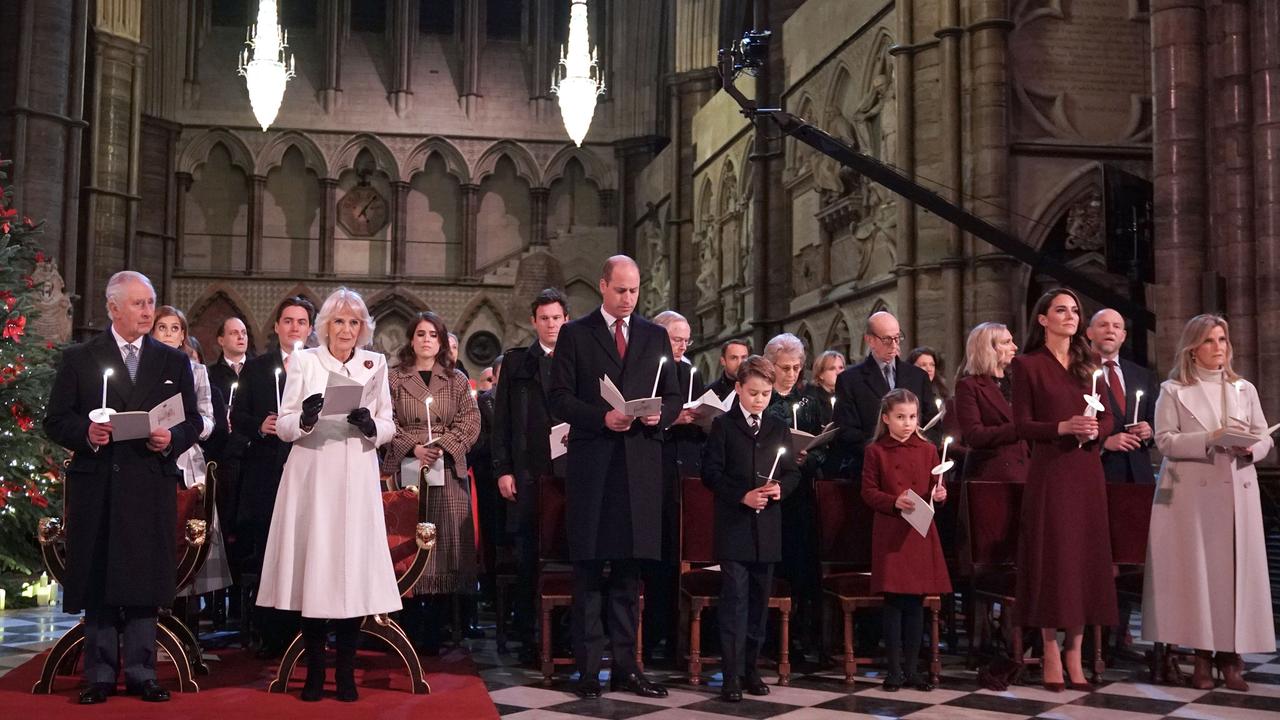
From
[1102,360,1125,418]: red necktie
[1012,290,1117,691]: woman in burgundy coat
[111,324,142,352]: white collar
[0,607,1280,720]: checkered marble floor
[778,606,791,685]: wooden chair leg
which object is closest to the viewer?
[0,607,1280,720]: checkered marble floor

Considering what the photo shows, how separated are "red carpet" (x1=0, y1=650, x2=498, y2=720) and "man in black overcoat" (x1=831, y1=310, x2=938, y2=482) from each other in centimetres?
233

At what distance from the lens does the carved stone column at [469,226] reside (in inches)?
1132

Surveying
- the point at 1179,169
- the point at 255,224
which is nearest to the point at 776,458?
the point at 1179,169

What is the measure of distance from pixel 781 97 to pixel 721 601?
14274mm

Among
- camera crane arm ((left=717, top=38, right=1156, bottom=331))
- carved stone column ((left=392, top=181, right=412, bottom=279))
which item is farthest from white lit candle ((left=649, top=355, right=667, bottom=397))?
carved stone column ((left=392, top=181, right=412, bottom=279))

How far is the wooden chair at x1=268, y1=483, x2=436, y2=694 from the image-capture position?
17.6ft

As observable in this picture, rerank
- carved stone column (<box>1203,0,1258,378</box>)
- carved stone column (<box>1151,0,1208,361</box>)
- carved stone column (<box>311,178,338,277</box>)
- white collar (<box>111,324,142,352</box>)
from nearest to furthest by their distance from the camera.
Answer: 1. white collar (<box>111,324,142,352</box>)
2. carved stone column (<box>1203,0,1258,378</box>)
3. carved stone column (<box>1151,0,1208,361</box>)
4. carved stone column (<box>311,178,338,277</box>)

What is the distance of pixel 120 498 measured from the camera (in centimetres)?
504

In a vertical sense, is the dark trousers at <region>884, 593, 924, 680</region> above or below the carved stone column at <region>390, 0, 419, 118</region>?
below

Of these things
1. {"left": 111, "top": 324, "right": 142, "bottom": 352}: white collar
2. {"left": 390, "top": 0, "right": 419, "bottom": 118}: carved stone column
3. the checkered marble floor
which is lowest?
the checkered marble floor

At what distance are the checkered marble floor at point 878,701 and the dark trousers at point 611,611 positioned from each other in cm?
15

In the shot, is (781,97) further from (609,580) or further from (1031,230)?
(609,580)

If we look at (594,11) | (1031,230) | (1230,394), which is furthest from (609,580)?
(594,11)

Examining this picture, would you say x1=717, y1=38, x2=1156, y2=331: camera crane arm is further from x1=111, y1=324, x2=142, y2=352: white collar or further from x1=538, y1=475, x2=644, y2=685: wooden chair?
x1=111, y1=324, x2=142, y2=352: white collar
